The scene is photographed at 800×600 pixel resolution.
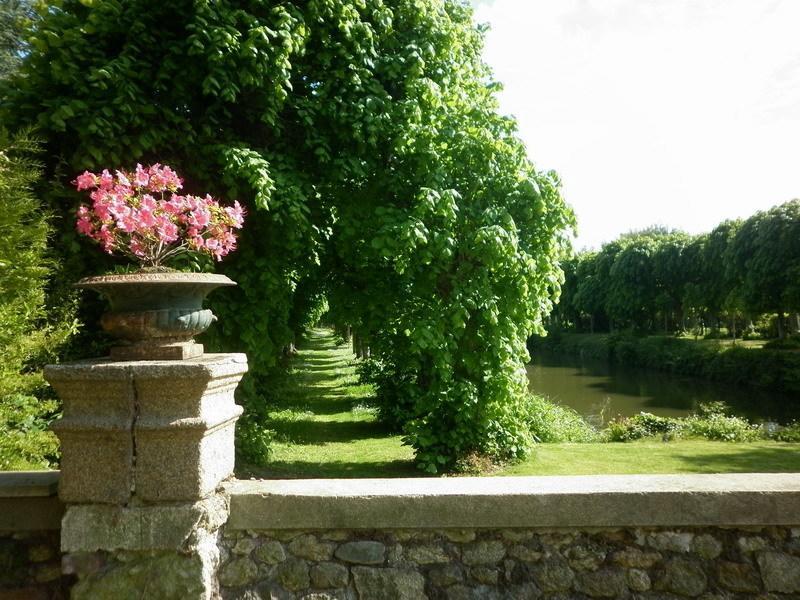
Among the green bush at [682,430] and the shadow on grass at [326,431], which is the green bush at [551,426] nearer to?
the green bush at [682,430]

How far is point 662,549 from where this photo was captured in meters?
2.53

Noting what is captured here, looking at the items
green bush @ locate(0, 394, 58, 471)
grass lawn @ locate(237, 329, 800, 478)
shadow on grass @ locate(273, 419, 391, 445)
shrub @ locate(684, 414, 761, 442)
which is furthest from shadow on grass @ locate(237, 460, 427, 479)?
shrub @ locate(684, 414, 761, 442)

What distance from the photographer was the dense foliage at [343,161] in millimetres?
5953

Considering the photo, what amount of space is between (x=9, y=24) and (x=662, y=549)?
14.6 meters

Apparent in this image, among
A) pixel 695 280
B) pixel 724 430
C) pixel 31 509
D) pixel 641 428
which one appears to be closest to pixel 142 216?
pixel 31 509

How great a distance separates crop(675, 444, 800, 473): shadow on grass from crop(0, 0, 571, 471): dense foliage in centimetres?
336

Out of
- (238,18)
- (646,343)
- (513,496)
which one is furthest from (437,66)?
(646,343)

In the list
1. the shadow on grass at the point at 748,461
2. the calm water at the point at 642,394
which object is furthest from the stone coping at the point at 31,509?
the calm water at the point at 642,394

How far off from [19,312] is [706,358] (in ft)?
99.8

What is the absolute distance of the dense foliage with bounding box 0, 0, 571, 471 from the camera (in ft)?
19.5

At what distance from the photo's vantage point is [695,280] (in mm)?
36594

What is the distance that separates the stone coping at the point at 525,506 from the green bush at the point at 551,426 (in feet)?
25.9

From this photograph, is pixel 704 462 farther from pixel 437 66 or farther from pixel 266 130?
pixel 266 130

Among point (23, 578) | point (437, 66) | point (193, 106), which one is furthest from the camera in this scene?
point (437, 66)
